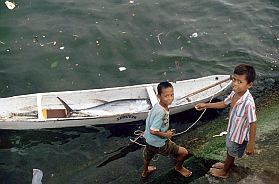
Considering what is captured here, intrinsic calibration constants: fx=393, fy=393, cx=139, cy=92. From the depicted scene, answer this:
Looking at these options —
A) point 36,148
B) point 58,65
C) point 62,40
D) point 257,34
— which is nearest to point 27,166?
point 36,148

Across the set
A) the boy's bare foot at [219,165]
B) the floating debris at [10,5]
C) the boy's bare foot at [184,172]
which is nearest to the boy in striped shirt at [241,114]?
the boy's bare foot at [219,165]

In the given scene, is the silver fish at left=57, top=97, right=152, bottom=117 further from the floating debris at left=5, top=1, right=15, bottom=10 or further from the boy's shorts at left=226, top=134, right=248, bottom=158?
the floating debris at left=5, top=1, right=15, bottom=10

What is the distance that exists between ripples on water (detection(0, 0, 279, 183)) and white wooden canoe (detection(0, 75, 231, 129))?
444mm

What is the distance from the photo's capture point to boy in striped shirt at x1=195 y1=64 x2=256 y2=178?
5.24 meters

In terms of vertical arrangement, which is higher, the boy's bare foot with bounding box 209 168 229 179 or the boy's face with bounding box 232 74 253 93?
the boy's face with bounding box 232 74 253 93

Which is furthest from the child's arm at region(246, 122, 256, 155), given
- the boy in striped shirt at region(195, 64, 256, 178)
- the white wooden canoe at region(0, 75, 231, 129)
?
the white wooden canoe at region(0, 75, 231, 129)

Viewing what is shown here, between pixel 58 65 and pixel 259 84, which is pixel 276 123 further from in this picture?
pixel 58 65

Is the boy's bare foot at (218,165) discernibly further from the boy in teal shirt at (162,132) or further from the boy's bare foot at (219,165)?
→ the boy in teal shirt at (162,132)

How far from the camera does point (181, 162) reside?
665 cm

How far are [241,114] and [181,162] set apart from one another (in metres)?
1.67

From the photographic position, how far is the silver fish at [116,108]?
884 cm

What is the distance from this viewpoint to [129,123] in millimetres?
9156

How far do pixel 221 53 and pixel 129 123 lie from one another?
4262 millimetres

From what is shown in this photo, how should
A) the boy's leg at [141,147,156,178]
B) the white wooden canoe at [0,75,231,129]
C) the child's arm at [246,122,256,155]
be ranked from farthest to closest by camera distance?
the white wooden canoe at [0,75,231,129] → the boy's leg at [141,147,156,178] → the child's arm at [246,122,256,155]
